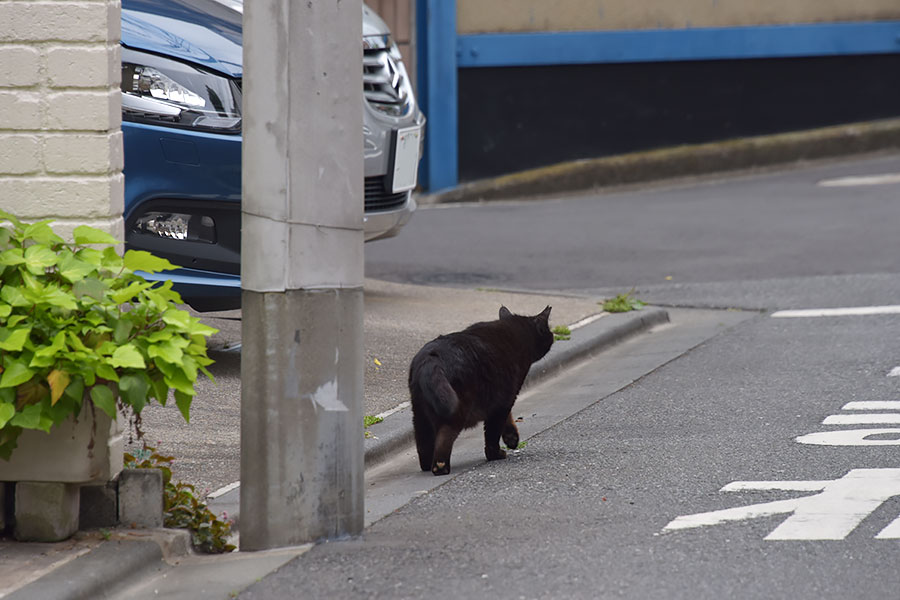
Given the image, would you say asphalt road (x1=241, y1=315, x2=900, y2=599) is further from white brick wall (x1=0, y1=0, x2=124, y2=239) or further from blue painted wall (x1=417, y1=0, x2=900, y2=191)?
blue painted wall (x1=417, y1=0, x2=900, y2=191)

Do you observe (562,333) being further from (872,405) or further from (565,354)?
(872,405)

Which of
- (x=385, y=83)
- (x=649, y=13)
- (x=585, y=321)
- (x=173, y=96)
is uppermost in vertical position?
(x=649, y=13)

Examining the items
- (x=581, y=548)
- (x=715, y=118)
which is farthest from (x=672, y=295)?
(x=715, y=118)

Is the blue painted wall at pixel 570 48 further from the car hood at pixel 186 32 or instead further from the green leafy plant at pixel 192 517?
the green leafy plant at pixel 192 517

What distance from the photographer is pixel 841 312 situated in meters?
9.43

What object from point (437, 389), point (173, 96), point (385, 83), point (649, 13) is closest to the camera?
point (437, 389)

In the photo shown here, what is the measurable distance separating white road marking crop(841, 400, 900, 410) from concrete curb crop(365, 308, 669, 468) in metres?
1.76

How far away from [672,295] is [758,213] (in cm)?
Answer: 420

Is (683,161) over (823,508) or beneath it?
over

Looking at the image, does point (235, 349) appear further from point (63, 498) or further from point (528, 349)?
point (63, 498)

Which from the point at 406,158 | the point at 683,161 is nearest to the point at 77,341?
the point at 406,158

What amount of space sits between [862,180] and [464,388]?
11.8m

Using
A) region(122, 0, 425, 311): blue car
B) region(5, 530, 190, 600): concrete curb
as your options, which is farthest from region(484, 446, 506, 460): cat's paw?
region(122, 0, 425, 311): blue car

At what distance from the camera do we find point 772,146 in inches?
703
